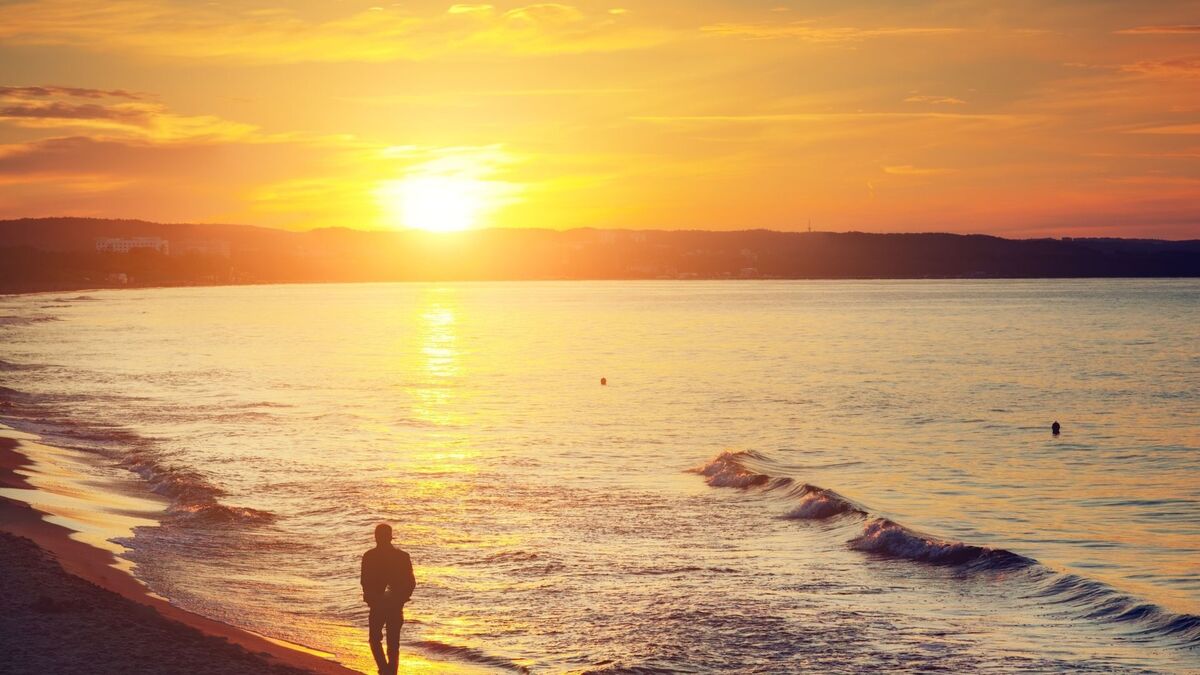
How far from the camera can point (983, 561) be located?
65.9 feet

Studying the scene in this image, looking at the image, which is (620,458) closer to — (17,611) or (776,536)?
(776,536)

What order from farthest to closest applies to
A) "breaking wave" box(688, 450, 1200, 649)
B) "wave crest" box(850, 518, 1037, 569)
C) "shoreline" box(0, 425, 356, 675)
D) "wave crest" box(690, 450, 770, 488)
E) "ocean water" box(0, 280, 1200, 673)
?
"wave crest" box(690, 450, 770, 488) → "wave crest" box(850, 518, 1037, 569) → "breaking wave" box(688, 450, 1200, 649) → "ocean water" box(0, 280, 1200, 673) → "shoreline" box(0, 425, 356, 675)

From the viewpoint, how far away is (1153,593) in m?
18.3

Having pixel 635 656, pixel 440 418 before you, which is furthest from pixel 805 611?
pixel 440 418

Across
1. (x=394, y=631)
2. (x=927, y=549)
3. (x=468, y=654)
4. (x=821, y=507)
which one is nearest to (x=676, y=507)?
(x=821, y=507)

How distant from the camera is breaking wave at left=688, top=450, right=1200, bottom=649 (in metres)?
16.5

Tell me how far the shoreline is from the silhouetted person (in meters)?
1.37

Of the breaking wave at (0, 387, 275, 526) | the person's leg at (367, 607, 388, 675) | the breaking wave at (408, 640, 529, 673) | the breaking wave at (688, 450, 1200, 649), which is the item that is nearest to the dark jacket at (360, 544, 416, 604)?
the person's leg at (367, 607, 388, 675)

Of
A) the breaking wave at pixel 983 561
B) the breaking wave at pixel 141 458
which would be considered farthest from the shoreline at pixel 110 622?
the breaking wave at pixel 983 561

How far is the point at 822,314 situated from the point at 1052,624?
146428mm

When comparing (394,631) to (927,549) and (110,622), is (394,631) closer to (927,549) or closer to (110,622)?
(110,622)

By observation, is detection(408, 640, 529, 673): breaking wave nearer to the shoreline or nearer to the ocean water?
the ocean water

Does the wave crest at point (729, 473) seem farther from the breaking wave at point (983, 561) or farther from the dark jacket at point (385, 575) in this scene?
the dark jacket at point (385, 575)

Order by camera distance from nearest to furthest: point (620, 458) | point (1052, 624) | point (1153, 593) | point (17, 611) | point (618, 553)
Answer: point (17, 611)
point (1052, 624)
point (1153, 593)
point (618, 553)
point (620, 458)
